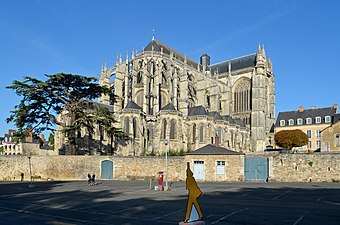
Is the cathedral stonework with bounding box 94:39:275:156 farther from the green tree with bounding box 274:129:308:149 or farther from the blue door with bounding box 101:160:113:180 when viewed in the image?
the blue door with bounding box 101:160:113:180

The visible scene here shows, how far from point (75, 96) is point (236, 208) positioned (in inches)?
987

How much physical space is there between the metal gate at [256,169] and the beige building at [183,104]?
11065 millimetres

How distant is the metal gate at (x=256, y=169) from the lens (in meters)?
27.8

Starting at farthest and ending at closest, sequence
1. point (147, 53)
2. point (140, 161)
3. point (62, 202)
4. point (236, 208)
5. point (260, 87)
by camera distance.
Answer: point (260, 87) < point (147, 53) < point (140, 161) < point (62, 202) < point (236, 208)

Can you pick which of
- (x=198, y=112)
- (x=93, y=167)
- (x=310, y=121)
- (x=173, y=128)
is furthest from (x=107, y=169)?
(x=310, y=121)

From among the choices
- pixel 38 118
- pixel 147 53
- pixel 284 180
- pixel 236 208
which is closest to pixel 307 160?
pixel 284 180

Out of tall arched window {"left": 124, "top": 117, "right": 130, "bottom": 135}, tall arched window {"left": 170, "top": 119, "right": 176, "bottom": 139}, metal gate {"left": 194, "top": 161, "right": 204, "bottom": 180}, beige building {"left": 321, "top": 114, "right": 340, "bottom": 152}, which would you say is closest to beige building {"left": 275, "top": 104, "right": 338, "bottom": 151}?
beige building {"left": 321, "top": 114, "right": 340, "bottom": 152}

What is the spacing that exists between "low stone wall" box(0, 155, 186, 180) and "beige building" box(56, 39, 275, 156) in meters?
10.9

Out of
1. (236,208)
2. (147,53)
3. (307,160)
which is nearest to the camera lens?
(236,208)

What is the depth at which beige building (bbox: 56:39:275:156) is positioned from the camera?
44.6 meters

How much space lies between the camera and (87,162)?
30.3m

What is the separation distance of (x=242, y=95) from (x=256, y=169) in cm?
4235

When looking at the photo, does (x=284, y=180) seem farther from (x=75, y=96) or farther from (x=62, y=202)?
(x=75, y=96)

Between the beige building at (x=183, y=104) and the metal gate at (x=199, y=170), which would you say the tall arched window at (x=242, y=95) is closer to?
the beige building at (x=183, y=104)
